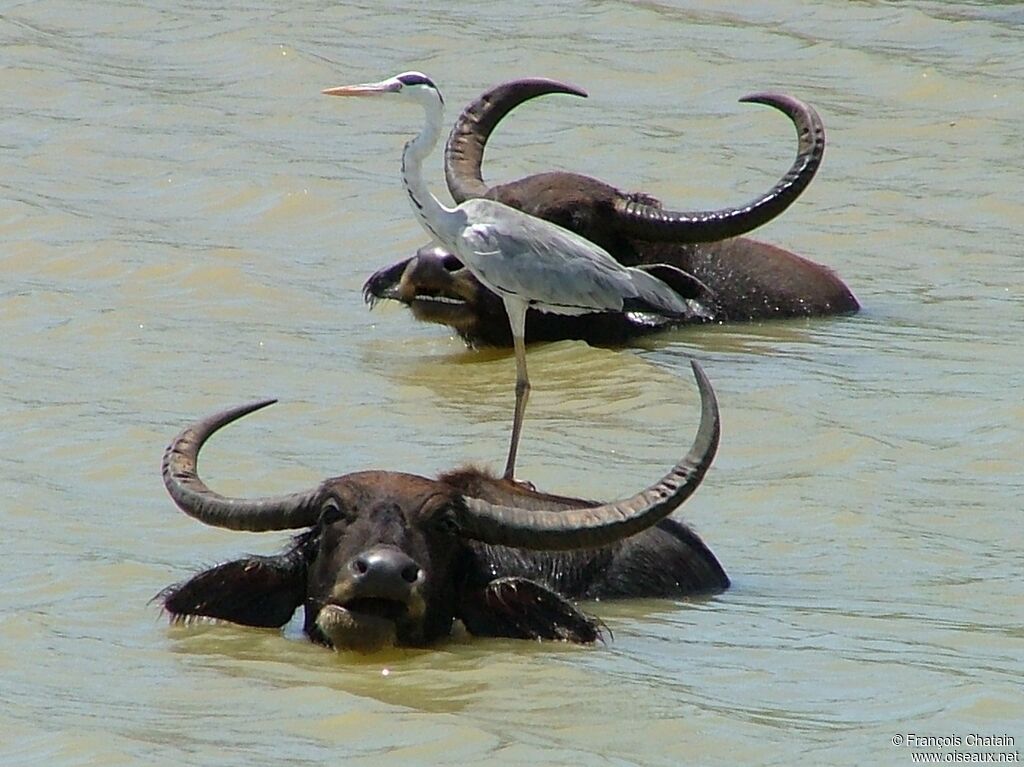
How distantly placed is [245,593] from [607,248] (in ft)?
18.0

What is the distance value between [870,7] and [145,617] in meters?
15.2

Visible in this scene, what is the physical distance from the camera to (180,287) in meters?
14.4

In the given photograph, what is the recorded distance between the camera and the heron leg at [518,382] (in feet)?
33.7

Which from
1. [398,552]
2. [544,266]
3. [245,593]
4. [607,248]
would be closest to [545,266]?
[544,266]

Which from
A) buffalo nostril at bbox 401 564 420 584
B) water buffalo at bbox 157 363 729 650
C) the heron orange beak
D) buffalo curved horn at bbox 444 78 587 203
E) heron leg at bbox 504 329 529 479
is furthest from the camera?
buffalo curved horn at bbox 444 78 587 203

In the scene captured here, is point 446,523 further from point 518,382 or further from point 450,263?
point 450,263

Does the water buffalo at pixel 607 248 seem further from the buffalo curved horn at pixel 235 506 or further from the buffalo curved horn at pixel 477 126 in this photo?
the buffalo curved horn at pixel 235 506

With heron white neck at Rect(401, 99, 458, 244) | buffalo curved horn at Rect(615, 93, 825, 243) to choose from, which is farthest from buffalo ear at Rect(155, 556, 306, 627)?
buffalo curved horn at Rect(615, 93, 825, 243)

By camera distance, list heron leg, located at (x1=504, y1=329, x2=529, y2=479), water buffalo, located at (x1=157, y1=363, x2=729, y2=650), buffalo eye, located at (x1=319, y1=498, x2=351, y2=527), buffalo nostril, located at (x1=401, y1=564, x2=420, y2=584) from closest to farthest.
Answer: buffalo nostril, located at (x1=401, y1=564, x2=420, y2=584)
water buffalo, located at (x1=157, y1=363, x2=729, y2=650)
buffalo eye, located at (x1=319, y1=498, x2=351, y2=527)
heron leg, located at (x1=504, y1=329, x2=529, y2=479)

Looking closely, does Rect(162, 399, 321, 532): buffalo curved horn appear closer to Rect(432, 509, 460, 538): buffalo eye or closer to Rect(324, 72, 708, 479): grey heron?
Rect(432, 509, 460, 538): buffalo eye

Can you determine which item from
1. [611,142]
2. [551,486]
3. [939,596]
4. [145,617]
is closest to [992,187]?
[611,142]

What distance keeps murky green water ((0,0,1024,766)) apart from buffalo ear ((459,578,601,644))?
0.13 metres

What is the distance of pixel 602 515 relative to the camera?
26.3 feet

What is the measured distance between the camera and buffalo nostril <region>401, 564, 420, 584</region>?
25.3ft
